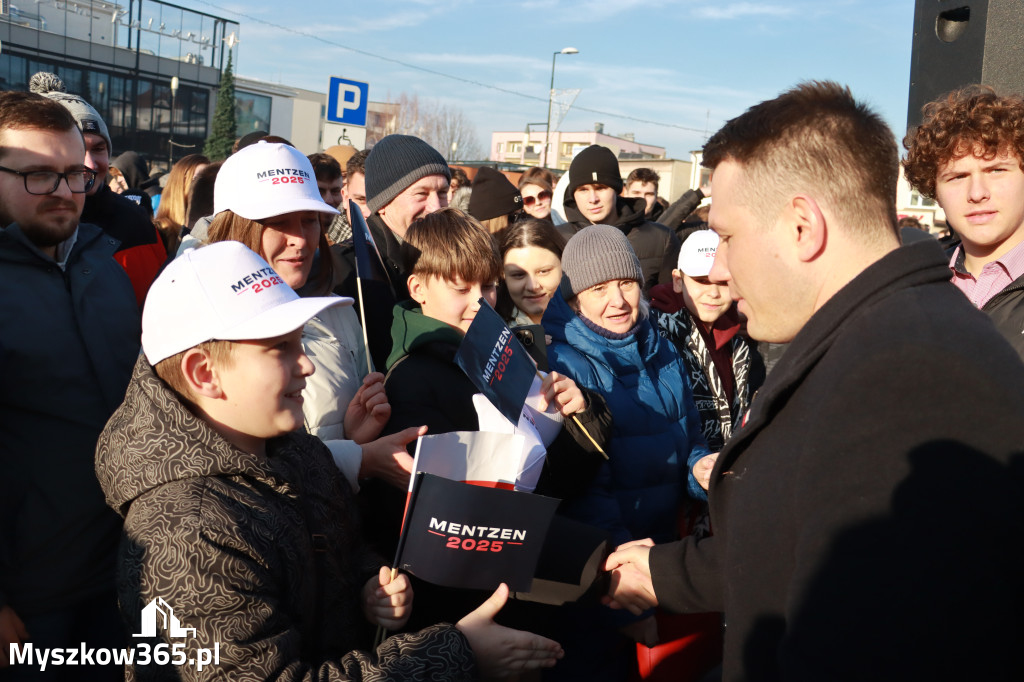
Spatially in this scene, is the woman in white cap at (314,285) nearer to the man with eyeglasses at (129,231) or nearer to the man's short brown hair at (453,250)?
the man's short brown hair at (453,250)

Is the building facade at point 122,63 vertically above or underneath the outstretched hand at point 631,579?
above

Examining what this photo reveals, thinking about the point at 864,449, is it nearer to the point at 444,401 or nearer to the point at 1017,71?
the point at 444,401

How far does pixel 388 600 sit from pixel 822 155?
66.0 inches

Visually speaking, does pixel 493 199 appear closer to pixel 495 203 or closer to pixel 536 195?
pixel 495 203

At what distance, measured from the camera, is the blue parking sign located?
399 inches

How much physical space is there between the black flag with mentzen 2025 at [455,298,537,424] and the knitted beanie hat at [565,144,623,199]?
4.97 metres

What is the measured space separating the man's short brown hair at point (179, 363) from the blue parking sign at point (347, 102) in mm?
8470

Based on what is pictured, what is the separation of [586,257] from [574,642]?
180 centimetres

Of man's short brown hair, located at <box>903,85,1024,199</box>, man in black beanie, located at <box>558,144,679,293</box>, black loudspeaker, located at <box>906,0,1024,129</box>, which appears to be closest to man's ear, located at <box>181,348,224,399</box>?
man's short brown hair, located at <box>903,85,1024,199</box>

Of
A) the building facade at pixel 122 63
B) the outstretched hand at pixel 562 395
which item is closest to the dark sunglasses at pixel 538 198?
the outstretched hand at pixel 562 395

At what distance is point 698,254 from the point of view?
4.61 metres

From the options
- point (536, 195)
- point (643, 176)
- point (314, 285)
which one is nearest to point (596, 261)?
point (314, 285)

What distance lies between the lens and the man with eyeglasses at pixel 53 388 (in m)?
2.67

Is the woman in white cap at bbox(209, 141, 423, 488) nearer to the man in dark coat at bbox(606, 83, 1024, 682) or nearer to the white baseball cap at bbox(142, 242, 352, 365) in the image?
the white baseball cap at bbox(142, 242, 352, 365)
